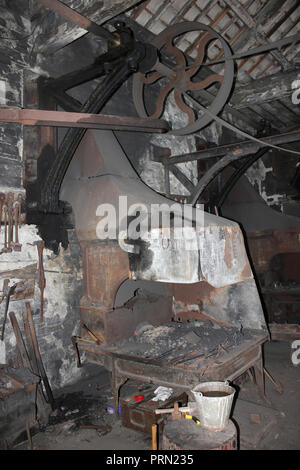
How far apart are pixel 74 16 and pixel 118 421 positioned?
14.9 ft

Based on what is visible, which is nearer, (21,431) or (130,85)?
(21,431)

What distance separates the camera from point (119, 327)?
4.50m

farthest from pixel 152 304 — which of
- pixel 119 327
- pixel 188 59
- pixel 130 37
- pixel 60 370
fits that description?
pixel 188 59

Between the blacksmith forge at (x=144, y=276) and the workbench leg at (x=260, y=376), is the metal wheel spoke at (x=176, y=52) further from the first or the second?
the workbench leg at (x=260, y=376)

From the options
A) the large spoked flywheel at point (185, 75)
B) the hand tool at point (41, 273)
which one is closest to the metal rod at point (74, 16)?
the large spoked flywheel at point (185, 75)

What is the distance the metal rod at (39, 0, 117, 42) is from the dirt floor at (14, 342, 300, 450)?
4417 millimetres

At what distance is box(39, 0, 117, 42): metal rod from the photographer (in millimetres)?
3525

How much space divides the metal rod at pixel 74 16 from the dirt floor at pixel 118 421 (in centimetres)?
442

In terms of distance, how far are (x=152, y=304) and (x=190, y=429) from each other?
2.53 meters

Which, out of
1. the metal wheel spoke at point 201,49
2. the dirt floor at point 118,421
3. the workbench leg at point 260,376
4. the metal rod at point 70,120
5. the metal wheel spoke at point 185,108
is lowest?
the dirt floor at point 118,421

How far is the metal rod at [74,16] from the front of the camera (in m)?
3.53

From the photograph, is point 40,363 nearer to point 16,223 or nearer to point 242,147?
point 16,223

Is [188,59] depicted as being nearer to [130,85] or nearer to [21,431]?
[130,85]

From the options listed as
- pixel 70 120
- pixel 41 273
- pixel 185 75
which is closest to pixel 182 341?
pixel 41 273
